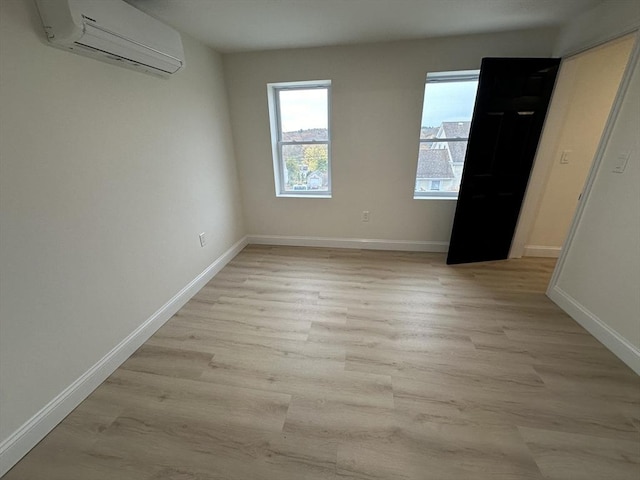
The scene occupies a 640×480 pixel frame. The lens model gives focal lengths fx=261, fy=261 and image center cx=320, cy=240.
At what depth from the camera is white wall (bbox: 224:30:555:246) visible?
8.25 feet

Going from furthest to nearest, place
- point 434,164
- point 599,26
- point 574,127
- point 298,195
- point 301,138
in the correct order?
point 298,195, point 301,138, point 434,164, point 574,127, point 599,26

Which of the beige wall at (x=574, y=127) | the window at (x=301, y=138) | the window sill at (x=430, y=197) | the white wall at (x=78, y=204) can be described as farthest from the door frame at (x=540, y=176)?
the white wall at (x=78, y=204)

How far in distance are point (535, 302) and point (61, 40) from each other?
142 inches

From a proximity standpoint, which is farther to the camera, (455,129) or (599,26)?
(455,129)

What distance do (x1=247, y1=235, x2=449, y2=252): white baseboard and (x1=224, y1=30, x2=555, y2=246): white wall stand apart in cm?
6

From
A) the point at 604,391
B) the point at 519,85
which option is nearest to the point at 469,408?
the point at 604,391

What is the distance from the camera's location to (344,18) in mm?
2006

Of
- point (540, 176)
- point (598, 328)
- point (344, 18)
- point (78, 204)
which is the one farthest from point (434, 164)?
point (78, 204)

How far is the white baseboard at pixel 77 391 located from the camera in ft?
3.92

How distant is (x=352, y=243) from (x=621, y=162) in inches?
93.5

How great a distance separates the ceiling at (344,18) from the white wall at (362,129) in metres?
0.16

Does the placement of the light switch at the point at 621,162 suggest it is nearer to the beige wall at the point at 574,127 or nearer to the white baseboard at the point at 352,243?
the beige wall at the point at 574,127

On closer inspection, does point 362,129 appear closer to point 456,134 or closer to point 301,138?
point 301,138

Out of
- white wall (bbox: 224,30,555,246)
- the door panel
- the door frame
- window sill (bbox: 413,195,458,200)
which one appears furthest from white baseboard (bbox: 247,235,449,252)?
the door frame
